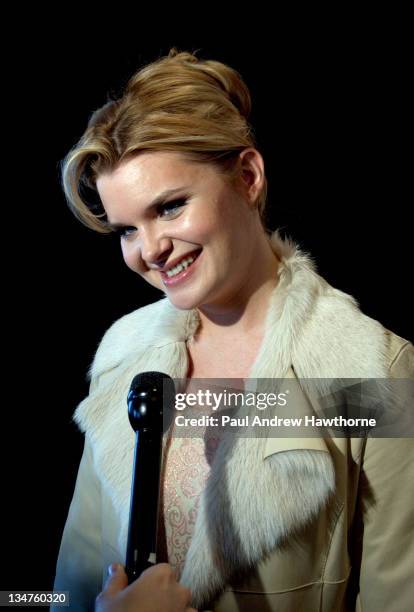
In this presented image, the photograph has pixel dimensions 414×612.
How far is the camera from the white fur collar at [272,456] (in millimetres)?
1078

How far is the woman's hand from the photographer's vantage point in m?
0.77

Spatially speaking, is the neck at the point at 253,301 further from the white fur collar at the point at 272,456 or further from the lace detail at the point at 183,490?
the lace detail at the point at 183,490

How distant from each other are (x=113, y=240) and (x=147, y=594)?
43.7 inches

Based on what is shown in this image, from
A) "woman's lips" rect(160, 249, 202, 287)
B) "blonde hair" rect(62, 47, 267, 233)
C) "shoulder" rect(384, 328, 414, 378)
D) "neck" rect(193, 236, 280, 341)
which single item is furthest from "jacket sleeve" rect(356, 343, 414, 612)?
"blonde hair" rect(62, 47, 267, 233)

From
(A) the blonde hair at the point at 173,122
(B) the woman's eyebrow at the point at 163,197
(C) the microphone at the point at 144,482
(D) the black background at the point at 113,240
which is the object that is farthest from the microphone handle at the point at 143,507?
(D) the black background at the point at 113,240

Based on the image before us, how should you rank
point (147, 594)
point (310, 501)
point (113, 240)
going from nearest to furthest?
point (147, 594) < point (310, 501) < point (113, 240)

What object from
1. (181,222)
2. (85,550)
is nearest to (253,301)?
(181,222)

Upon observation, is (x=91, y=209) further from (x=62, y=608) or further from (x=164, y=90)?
(x=62, y=608)

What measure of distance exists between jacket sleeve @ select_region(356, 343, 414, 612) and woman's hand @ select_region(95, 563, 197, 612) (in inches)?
18.6

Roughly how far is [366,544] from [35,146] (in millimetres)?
1214

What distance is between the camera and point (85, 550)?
4.59ft

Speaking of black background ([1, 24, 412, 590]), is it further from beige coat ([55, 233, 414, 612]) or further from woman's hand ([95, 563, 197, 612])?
woman's hand ([95, 563, 197, 612])

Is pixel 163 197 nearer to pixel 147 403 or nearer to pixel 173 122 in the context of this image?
pixel 173 122

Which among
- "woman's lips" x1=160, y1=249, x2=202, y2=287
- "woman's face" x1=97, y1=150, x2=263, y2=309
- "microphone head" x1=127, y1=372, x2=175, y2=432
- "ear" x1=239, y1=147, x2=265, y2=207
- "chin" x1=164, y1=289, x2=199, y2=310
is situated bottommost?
"microphone head" x1=127, y1=372, x2=175, y2=432
